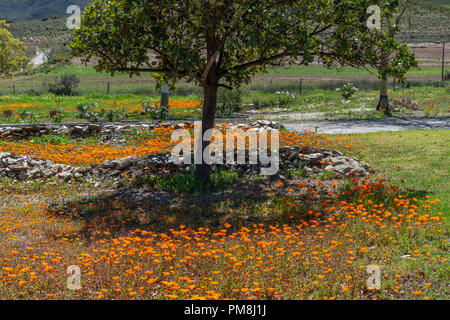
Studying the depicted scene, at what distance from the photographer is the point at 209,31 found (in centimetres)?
1083

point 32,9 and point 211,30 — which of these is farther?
point 32,9

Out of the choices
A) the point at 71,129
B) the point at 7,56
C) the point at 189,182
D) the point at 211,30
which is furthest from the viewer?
the point at 7,56

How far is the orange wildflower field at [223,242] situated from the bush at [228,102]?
13904mm

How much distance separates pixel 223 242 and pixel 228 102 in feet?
64.1

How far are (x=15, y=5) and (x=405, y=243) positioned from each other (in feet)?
717

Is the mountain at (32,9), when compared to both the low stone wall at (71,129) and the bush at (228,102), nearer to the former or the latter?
the bush at (228,102)

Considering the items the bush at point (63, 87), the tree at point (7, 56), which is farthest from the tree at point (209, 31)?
the tree at point (7, 56)

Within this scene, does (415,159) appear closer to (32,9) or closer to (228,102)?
(228,102)

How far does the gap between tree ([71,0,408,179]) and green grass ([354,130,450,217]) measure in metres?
2.81

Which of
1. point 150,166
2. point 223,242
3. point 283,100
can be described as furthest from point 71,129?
point 283,100

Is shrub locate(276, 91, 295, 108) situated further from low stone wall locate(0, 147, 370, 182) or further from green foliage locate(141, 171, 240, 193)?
green foliage locate(141, 171, 240, 193)

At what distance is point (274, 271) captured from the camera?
233 inches

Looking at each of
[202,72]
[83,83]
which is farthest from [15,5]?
[202,72]
